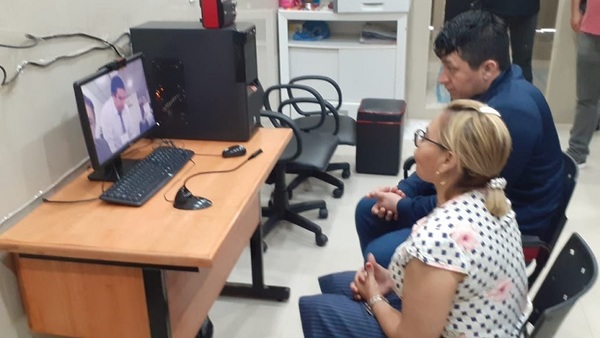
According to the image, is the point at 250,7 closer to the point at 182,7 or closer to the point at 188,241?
the point at 182,7

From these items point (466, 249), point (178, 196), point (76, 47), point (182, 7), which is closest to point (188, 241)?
point (178, 196)

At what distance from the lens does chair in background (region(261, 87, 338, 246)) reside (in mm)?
2954

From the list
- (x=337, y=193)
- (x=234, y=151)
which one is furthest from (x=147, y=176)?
(x=337, y=193)

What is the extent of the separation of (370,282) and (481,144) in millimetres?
505

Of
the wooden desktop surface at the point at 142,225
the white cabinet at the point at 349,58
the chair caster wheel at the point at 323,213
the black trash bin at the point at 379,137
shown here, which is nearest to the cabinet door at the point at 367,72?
the white cabinet at the point at 349,58

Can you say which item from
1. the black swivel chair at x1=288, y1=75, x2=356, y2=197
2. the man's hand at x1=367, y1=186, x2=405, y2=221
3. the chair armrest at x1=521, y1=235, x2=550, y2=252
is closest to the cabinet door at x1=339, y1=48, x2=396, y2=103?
the black swivel chair at x1=288, y1=75, x2=356, y2=197

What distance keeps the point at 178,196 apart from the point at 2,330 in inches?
23.9

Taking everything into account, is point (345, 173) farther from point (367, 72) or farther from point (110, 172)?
point (110, 172)

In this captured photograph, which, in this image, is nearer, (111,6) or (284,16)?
(111,6)

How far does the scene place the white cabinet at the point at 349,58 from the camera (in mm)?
4246

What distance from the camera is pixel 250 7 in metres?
3.88

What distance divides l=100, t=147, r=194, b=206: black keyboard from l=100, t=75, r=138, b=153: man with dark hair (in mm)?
101

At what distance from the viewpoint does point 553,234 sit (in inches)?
79.0

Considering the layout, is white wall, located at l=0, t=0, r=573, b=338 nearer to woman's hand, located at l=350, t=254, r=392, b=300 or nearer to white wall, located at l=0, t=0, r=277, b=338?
white wall, located at l=0, t=0, r=277, b=338
